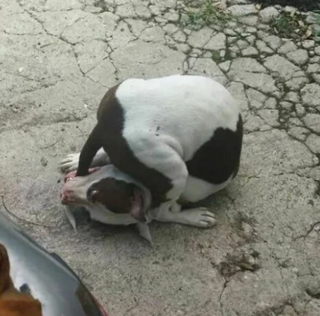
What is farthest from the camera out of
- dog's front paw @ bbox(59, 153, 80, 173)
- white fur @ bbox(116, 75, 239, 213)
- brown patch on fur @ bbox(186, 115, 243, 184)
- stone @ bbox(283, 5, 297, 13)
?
stone @ bbox(283, 5, 297, 13)

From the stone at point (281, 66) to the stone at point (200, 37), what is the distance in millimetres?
347

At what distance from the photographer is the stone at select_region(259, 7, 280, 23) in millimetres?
4219

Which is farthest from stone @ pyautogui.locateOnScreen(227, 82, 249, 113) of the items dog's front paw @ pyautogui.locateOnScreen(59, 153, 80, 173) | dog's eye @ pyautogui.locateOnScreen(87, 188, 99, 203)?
dog's eye @ pyautogui.locateOnScreen(87, 188, 99, 203)

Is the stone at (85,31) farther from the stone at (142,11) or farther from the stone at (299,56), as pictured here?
the stone at (299,56)

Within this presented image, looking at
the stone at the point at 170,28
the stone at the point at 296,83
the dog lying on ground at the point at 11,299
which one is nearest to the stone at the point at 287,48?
the stone at the point at 296,83

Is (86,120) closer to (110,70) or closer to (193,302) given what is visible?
(110,70)

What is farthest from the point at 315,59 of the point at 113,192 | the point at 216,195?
the point at 113,192

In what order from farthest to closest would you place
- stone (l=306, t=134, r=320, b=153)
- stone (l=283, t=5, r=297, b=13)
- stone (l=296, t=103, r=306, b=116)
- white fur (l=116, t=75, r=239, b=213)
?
stone (l=283, t=5, r=297, b=13)
stone (l=296, t=103, r=306, b=116)
stone (l=306, t=134, r=320, b=153)
white fur (l=116, t=75, r=239, b=213)

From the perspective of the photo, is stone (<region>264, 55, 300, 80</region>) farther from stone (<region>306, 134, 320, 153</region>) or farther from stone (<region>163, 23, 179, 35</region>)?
stone (<region>163, 23, 179, 35</region>)

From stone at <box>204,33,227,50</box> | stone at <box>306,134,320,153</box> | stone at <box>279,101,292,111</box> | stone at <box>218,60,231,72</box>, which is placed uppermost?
stone at <box>204,33,227,50</box>

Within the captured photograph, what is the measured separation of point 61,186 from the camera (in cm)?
334

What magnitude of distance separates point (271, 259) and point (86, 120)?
1.12m

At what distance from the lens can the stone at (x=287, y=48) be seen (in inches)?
159

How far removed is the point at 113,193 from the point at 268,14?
5.78 feet
